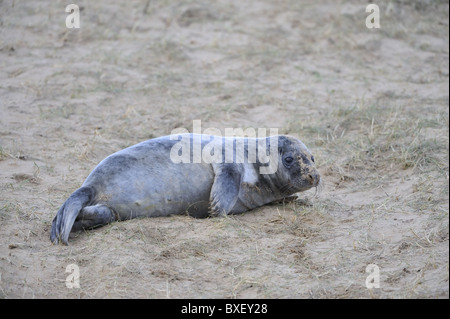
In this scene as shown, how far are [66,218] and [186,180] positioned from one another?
91cm

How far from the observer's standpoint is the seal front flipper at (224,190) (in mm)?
4000

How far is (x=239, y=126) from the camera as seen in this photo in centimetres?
608

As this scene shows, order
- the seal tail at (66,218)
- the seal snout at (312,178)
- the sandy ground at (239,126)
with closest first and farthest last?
1. the sandy ground at (239,126)
2. the seal tail at (66,218)
3. the seal snout at (312,178)

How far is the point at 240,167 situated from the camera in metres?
4.25

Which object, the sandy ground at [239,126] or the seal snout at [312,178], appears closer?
the sandy ground at [239,126]

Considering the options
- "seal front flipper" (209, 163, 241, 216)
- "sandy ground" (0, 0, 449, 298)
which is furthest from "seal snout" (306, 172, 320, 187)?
"seal front flipper" (209, 163, 241, 216)

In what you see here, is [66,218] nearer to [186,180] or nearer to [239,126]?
[186,180]

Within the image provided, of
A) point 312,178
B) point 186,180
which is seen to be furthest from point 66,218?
point 312,178

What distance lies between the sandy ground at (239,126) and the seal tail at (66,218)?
72 millimetres

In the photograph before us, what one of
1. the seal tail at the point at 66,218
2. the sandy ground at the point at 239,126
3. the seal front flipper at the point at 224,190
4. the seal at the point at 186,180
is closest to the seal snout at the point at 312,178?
the seal at the point at 186,180

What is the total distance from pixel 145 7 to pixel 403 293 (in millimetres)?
7159

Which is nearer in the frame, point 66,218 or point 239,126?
point 66,218

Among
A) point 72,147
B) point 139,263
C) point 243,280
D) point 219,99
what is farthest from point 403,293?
point 219,99

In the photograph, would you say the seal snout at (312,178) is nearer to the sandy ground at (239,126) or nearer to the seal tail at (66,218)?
the sandy ground at (239,126)
